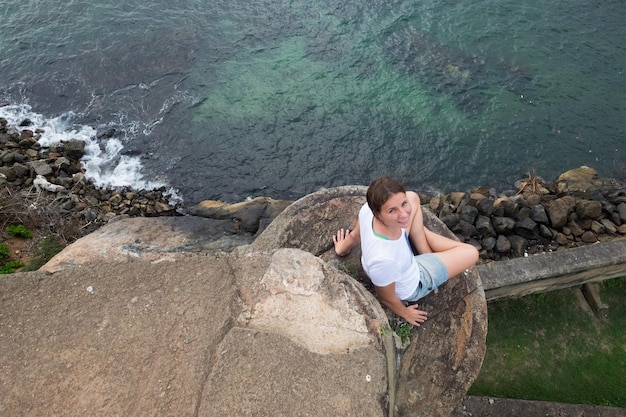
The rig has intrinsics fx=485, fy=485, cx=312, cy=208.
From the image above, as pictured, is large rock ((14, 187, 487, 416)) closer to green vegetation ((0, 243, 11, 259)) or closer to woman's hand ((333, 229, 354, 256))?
woman's hand ((333, 229, 354, 256))

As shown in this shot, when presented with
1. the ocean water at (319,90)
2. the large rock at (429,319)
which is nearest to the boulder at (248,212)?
the ocean water at (319,90)

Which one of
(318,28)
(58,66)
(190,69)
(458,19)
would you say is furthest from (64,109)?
(458,19)

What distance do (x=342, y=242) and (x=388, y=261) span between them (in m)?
0.92

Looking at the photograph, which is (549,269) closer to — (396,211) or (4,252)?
(396,211)

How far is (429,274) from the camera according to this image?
12.9 ft

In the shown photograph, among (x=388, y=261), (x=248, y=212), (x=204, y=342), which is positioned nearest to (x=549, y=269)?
(x=388, y=261)

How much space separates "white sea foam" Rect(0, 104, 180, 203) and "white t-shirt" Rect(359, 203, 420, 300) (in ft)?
23.1

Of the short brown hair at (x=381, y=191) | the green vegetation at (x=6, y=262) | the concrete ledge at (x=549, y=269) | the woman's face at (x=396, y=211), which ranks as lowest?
A: the green vegetation at (x=6, y=262)

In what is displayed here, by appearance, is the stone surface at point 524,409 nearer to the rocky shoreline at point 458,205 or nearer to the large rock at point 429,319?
the large rock at point 429,319

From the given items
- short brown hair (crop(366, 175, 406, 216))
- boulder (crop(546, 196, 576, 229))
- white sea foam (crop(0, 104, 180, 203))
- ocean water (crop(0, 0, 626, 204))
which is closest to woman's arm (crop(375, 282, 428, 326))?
short brown hair (crop(366, 175, 406, 216))

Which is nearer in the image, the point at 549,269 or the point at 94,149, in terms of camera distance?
the point at 549,269

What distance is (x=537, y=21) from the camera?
41.3 feet

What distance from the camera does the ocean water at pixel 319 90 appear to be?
10.3 m

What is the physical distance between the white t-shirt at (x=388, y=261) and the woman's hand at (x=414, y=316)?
14cm
